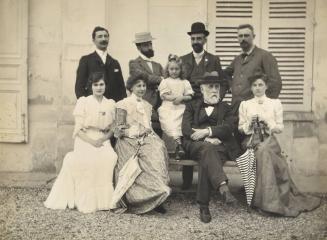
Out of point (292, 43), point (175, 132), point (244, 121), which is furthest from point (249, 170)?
point (292, 43)

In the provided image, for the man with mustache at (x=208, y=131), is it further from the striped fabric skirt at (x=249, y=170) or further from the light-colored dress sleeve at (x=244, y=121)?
the striped fabric skirt at (x=249, y=170)

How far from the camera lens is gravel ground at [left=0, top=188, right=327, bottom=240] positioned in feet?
17.5

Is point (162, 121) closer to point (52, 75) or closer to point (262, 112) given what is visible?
point (262, 112)

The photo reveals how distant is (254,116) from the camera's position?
20.3ft

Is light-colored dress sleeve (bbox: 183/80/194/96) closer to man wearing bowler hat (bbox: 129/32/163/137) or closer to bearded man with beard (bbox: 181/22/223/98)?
bearded man with beard (bbox: 181/22/223/98)

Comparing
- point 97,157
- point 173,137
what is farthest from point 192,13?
point 97,157

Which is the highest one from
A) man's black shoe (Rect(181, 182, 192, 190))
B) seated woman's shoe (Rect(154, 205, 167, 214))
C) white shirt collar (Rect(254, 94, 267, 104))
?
white shirt collar (Rect(254, 94, 267, 104))

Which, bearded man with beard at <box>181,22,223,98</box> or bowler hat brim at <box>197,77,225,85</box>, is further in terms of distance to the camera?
bearded man with beard at <box>181,22,223,98</box>

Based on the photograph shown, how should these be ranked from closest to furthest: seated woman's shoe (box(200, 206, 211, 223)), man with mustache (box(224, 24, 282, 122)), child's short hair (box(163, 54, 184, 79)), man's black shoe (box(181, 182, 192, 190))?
seated woman's shoe (box(200, 206, 211, 223))
child's short hair (box(163, 54, 184, 79))
man with mustache (box(224, 24, 282, 122))
man's black shoe (box(181, 182, 192, 190))

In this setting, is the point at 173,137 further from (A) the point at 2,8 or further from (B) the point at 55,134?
(A) the point at 2,8

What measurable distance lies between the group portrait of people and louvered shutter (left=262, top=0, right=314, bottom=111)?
1.42m

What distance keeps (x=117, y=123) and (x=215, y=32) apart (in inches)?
93.7

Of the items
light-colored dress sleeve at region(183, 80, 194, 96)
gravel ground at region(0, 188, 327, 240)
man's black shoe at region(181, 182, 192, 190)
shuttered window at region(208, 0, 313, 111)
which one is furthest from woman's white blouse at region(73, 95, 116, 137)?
shuttered window at region(208, 0, 313, 111)

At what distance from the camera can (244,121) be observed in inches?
248
